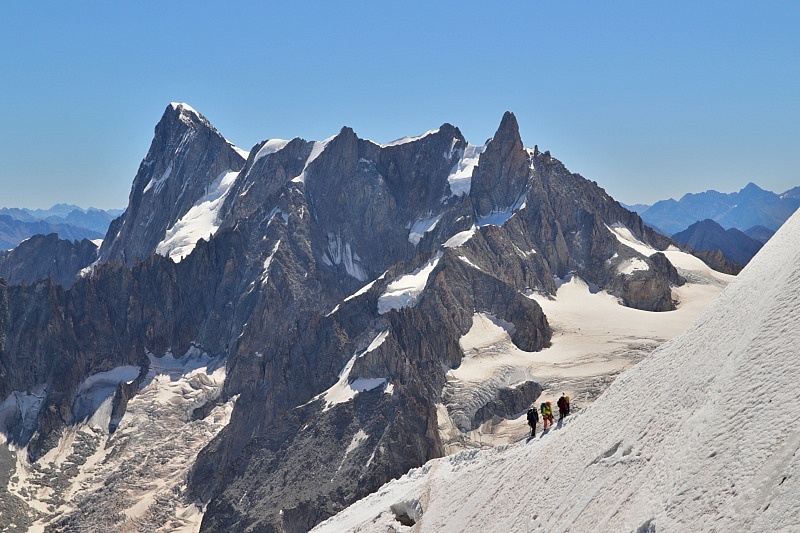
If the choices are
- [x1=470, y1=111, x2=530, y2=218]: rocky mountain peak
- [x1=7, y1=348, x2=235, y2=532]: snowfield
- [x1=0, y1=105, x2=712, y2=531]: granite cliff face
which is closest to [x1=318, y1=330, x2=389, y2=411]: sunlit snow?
[x1=0, y1=105, x2=712, y2=531]: granite cliff face

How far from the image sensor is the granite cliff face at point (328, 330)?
346 ft

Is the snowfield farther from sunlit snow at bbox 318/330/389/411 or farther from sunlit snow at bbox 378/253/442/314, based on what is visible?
sunlit snow at bbox 378/253/442/314

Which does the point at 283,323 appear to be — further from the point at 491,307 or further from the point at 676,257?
the point at 676,257

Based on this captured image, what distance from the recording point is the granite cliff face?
10544 cm

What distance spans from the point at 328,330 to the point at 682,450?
11106cm

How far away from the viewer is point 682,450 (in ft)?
104

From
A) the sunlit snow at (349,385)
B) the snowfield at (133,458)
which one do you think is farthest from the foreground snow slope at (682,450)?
the snowfield at (133,458)

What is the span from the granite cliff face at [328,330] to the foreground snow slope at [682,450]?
51.5 metres

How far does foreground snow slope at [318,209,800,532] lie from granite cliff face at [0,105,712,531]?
5153 cm

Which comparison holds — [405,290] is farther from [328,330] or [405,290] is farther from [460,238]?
[460,238]

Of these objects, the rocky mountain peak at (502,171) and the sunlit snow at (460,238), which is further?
the rocky mountain peak at (502,171)

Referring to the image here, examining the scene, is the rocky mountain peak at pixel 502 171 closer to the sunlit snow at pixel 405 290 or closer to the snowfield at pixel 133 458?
the sunlit snow at pixel 405 290

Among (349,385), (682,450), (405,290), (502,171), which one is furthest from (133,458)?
(682,450)

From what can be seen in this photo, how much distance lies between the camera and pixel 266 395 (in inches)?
5295
